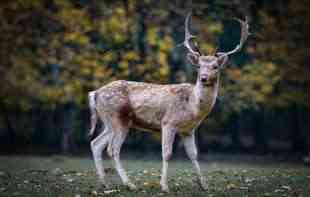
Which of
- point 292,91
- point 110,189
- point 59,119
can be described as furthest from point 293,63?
point 110,189

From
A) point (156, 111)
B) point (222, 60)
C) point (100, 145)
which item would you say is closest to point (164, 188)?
point (156, 111)

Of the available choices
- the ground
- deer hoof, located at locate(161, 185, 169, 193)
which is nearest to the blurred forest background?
the ground

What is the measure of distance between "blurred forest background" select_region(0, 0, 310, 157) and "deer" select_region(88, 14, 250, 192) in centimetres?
1103

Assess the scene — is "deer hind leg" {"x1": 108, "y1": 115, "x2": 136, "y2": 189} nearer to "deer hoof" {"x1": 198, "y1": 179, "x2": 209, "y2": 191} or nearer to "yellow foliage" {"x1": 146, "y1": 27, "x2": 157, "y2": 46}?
"deer hoof" {"x1": 198, "y1": 179, "x2": 209, "y2": 191}

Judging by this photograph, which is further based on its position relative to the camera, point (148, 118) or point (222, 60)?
point (148, 118)

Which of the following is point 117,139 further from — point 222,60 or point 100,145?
point 222,60

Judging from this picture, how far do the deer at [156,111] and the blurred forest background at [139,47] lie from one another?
11031 mm

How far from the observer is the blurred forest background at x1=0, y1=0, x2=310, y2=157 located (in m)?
22.7

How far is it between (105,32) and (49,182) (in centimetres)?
1219

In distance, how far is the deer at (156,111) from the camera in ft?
33.9

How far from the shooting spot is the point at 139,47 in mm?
23828

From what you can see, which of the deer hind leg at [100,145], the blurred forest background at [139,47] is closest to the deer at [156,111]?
the deer hind leg at [100,145]

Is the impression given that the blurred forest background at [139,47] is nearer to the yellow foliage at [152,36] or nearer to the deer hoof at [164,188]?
the yellow foliage at [152,36]

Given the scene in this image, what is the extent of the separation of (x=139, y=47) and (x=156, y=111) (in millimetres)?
13273
